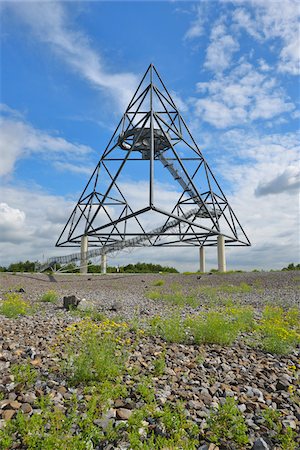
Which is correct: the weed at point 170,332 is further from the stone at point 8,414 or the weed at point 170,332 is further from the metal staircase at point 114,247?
the metal staircase at point 114,247

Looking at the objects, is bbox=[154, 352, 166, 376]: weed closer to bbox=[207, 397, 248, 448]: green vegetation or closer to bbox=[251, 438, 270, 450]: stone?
bbox=[207, 397, 248, 448]: green vegetation

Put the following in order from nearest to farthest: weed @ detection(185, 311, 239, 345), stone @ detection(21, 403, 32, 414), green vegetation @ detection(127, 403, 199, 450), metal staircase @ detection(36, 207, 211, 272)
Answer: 1. green vegetation @ detection(127, 403, 199, 450)
2. stone @ detection(21, 403, 32, 414)
3. weed @ detection(185, 311, 239, 345)
4. metal staircase @ detection(36, 207, 211, 272)

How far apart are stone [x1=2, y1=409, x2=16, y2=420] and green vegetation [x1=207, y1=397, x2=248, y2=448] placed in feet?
6.09

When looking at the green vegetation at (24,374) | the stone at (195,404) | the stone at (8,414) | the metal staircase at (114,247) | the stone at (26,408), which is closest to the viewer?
the stone at (8,414)

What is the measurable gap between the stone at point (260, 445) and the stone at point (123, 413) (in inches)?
46.4

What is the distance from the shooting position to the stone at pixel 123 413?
3326mm

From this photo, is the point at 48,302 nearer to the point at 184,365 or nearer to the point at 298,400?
the point at 184,365

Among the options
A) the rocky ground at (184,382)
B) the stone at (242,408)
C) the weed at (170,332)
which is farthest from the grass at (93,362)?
the stone at (242,408)

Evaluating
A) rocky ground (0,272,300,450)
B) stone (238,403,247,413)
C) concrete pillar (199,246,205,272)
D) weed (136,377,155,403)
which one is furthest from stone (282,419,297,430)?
concrete pillar (199,246,205,272)

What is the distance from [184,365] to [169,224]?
25.1 meters

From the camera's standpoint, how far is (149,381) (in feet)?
13.2

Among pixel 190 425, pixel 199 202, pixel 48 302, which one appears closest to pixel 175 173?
pixel 199 202

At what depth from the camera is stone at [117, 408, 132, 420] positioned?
333 cm

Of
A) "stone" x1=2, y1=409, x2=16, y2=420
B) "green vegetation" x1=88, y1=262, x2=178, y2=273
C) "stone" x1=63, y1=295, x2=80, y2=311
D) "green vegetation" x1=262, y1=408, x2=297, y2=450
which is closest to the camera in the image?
"green vegetation" x1=262, y1=408, x2=297, y2=450
